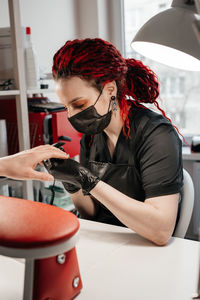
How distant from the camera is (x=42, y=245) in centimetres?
50

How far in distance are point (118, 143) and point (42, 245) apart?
2.68ft

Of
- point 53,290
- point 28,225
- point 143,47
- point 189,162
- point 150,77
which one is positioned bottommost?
point 189,162

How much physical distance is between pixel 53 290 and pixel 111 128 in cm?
80

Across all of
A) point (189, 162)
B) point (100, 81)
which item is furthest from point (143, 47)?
point (189, 162)

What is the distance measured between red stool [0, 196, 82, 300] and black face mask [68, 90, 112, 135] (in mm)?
602

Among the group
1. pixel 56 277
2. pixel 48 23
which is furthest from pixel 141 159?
pixel 48 23

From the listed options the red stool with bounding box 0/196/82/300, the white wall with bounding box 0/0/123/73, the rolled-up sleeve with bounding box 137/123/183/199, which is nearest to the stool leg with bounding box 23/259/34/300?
the red stool with bounding box 0/196/82/300

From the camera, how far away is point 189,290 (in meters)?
0.72

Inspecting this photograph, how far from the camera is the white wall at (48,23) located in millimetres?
2154

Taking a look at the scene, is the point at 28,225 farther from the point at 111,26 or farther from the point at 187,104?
the point at 111,26

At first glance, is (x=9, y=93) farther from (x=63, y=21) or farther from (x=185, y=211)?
(x=63, y=21)

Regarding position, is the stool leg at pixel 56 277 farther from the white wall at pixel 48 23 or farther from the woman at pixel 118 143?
the white wall at pixel 48 23

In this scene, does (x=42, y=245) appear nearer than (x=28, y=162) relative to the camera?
Yes

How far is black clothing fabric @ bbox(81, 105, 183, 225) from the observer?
3.58 ft
